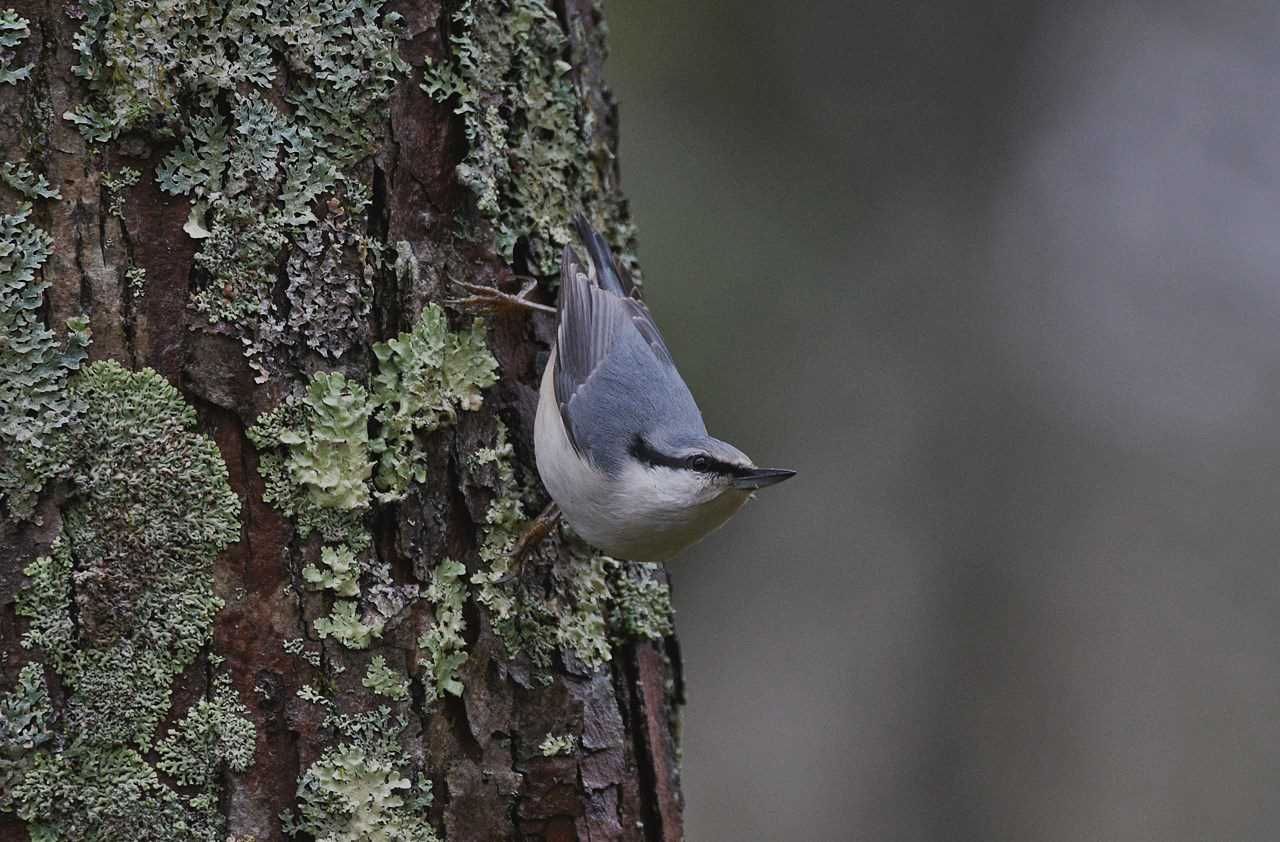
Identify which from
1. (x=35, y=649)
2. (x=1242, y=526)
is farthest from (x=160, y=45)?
(x=1242, y=526)

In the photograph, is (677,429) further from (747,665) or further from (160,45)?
(747,665)

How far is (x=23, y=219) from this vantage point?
1651mm

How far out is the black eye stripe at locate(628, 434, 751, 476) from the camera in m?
2.07

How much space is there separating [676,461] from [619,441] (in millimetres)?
178

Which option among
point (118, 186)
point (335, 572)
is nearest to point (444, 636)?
point (335, 572)

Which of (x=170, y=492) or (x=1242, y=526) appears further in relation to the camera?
(x=1242, y=526)

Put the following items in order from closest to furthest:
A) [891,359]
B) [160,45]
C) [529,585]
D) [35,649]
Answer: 1. [35,649]
2. [160,45]
3. [529,585]
4. [891,359]

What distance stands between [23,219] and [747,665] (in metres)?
4.61

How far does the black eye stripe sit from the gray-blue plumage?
0.04 feet

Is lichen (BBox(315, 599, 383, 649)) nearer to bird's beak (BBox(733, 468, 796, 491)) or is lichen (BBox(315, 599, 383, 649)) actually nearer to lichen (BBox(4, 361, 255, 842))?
lichen (BBox(4, 361, 255, 842))

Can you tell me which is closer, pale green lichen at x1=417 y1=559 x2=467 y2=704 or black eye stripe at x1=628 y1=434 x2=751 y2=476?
pale green lichen at x1=417 y1=559 x2=467 y2=704

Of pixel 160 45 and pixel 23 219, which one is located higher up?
pixel 160 45

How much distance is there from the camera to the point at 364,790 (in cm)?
182

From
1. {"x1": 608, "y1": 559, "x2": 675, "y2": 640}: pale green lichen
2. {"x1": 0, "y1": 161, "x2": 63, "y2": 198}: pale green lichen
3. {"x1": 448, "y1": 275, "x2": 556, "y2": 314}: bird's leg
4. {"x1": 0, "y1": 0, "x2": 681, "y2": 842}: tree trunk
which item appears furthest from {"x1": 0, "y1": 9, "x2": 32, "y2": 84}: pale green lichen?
{"x1": 608, "y1": 559, "x2": 675, "y2": 640}: pale green lichen
